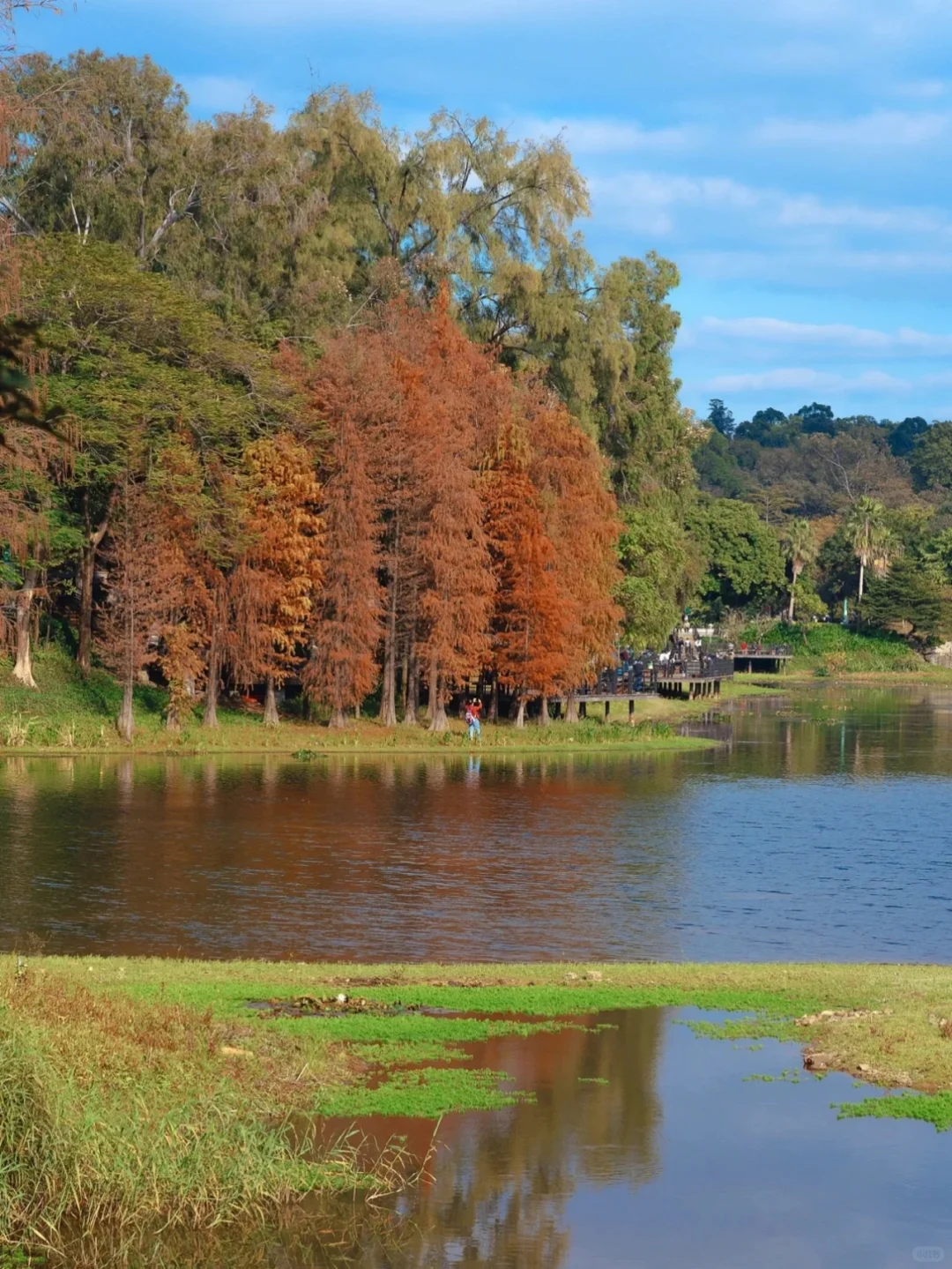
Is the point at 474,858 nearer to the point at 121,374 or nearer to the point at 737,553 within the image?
the point at 121,374

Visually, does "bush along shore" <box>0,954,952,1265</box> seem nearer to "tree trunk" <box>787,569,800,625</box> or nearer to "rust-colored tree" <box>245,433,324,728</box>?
"rust-colored tree" <box>245,433,324,728</box>

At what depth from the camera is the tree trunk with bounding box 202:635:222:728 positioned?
51281 millimetres

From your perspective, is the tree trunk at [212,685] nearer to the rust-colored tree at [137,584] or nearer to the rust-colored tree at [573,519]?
the rust-colored tree at [137,584]

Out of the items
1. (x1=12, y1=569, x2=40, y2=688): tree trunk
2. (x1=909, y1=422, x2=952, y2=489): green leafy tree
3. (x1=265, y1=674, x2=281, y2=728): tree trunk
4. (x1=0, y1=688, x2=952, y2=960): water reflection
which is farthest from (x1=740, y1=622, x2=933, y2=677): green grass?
(x1=12, y1=569, x2=40, y2=688): tree trunk

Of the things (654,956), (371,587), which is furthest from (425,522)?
(654,956)

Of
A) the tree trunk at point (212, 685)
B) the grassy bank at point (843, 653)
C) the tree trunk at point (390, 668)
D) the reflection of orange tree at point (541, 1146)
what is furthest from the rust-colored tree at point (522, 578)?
the grassy bank at point (843, 653)

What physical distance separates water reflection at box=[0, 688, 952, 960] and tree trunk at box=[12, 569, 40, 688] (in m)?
Result: 6.13

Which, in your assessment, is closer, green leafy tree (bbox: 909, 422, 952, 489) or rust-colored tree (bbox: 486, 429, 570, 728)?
rust-colored tree (bbox: 486, 429, 570, 728)

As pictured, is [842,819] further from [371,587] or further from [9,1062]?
[9,1062]

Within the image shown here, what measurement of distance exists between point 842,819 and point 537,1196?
95.7 feet

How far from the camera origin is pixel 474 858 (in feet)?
103

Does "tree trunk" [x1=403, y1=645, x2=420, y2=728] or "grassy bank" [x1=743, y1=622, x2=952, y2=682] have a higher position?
"grassy bank" [x1=743, y1=622, x2=952, y2=682]

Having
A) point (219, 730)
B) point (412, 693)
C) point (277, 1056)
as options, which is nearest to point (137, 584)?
point (219, 730)

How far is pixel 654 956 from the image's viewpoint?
22359 millimetres
